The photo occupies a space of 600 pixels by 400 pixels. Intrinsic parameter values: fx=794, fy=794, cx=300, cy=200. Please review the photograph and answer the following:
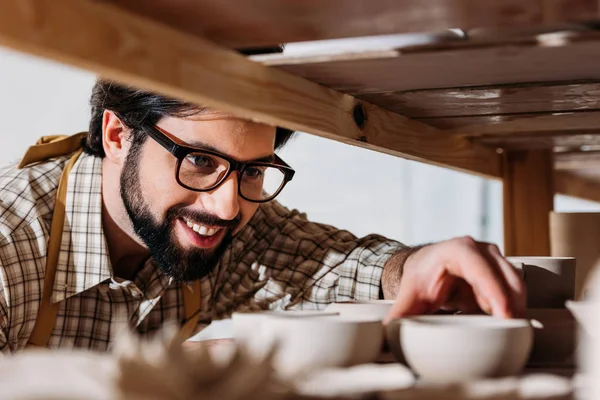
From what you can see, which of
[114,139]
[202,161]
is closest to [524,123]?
[202,161]

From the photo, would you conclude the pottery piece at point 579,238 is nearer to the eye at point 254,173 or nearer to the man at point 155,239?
the man at point 155,239

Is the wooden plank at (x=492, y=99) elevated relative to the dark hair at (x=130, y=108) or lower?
lower

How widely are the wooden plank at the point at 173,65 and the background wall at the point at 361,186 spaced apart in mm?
2698

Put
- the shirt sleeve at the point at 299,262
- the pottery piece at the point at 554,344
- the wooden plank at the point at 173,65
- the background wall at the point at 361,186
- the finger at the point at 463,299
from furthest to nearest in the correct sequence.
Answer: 1. the background wall at the point at 361,186
2. the shirt sleeve at the point at 299,262
3. the finger at the point at 463,299
4. the pottery piece at the point at 554,344
5. the wooden plank at the point at 173,65

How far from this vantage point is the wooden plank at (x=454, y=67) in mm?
943

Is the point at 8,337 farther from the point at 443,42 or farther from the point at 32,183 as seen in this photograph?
the point at 443,42

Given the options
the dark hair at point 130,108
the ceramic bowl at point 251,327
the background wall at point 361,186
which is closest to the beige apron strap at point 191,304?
the dark hair at point 130,108

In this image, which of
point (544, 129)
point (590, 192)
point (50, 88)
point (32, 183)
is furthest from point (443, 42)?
point (50, 88)

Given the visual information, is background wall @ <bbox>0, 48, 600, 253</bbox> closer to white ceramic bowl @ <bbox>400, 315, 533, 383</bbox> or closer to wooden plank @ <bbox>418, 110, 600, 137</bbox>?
wooden plank @ <bbox>418, 110, 600, 137</bbox>

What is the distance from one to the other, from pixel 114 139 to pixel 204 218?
0.99ft

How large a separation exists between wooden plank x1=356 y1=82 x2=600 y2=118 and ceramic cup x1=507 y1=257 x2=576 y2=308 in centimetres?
26

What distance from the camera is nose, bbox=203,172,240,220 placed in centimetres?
152

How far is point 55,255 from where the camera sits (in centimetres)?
158

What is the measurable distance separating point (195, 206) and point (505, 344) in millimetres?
983
